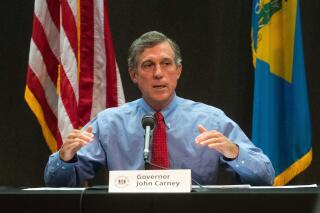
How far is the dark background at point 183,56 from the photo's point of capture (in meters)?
3.89

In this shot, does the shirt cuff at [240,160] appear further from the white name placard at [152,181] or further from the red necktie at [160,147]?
the white name placard at [152,181]

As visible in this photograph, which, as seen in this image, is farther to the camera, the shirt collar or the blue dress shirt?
the shirt collar

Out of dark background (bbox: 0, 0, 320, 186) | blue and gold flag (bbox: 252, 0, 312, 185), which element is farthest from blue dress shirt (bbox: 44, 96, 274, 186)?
dark background (bbox: 0, 0, 320, 186)

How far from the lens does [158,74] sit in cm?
272

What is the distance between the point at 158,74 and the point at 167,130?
0.30 meters

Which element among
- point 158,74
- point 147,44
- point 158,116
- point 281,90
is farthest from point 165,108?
point 281,90

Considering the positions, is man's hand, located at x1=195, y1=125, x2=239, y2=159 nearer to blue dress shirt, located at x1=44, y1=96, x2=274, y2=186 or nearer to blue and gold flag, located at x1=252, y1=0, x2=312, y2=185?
blue dress shirt, located at x1=44, y1=96, x2=274, y2=186

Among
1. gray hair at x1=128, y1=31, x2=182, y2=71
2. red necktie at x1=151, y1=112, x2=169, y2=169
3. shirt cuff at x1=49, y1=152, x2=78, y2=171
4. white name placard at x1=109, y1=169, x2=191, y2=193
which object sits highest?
A: gray hair at x1=128, y1=31, x2=182, y2=71

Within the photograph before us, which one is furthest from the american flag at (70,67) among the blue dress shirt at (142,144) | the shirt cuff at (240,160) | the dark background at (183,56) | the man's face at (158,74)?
the shirt cuff at (240,160)

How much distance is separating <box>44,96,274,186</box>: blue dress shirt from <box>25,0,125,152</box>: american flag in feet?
1.93

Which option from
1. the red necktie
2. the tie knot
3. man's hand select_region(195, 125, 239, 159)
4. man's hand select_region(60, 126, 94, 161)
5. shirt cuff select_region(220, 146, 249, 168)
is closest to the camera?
man's hand select_region(195, 125, 239, 159)

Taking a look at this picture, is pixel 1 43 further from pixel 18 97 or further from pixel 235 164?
pixel 235 164

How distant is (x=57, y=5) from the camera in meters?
3.66

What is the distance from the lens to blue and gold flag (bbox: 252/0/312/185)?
3422mm
